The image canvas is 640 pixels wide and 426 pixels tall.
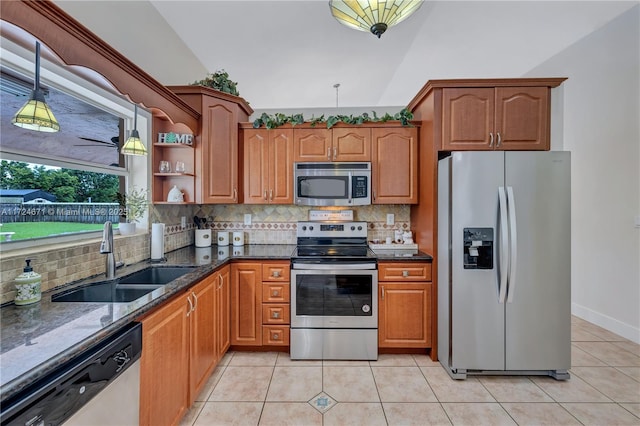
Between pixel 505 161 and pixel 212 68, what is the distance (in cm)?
330

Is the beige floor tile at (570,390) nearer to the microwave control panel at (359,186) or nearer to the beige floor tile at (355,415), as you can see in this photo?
the beige floor tile at (355,415)

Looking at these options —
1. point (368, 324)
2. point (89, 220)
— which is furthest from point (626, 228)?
point (89, 220)

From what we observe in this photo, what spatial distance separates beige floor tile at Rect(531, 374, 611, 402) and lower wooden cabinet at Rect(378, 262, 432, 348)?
837 millimetres

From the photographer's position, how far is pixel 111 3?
1.92 metres

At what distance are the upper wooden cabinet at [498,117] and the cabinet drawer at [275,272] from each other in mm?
1881

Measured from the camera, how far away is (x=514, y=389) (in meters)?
2.07

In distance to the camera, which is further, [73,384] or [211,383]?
[211,383]

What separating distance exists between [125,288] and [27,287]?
53cm

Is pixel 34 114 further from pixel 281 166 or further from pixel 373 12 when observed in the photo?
pixel 373 12

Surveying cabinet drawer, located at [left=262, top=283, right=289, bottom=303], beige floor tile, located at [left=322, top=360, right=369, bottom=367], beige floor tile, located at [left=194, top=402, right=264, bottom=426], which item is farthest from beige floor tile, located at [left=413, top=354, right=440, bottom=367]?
beige floor tile, located at [left=194, top=402, right=264, bottom=426]

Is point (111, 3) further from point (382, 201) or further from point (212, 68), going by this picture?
point (382, 201)

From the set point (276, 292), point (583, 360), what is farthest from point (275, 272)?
point (583, 360)

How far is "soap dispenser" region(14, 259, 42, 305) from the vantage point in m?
1.27

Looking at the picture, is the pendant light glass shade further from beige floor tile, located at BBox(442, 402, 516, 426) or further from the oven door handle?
beige floor tile, located at BBox(442, 402, 516, 426)
